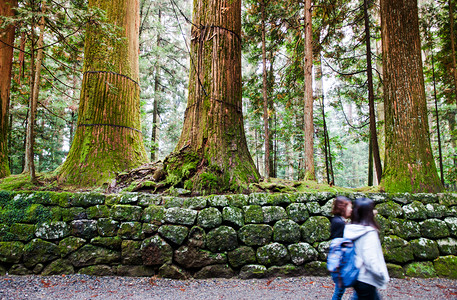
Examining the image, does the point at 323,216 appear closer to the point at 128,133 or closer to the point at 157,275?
the point at 157,275

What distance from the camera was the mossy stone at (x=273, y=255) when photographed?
3.50 m

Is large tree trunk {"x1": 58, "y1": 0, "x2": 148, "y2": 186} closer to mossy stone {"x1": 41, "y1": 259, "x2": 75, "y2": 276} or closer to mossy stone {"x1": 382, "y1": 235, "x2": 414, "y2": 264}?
mossy stone {"x1": 41, "y1": 259, "x2": 75, "y2": 276}

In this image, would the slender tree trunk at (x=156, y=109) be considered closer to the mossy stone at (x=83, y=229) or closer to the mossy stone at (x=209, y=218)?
the mossy stone at (x=83, y=229)

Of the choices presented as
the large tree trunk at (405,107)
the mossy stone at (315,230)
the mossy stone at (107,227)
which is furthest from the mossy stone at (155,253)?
the large tree trunk at (405,107)

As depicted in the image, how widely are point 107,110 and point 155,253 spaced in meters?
2.96

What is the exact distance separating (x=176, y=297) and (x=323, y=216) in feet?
8.07

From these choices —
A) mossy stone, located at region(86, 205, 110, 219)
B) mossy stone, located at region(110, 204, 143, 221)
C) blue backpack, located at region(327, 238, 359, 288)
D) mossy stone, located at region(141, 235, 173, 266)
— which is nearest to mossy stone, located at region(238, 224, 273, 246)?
mossy stone, located at region(141, 235, 173, 266)

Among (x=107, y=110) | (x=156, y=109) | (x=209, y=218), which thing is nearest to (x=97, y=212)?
(x=209, y=218)

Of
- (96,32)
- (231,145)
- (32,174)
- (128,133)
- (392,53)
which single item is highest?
(96,32)

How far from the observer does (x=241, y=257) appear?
346 centimetres

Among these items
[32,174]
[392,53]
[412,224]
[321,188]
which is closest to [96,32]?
[32,174]

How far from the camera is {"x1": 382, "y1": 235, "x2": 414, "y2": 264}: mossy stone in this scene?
3.72 m

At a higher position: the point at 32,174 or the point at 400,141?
the point at 400,141

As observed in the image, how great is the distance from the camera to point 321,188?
171 inches
